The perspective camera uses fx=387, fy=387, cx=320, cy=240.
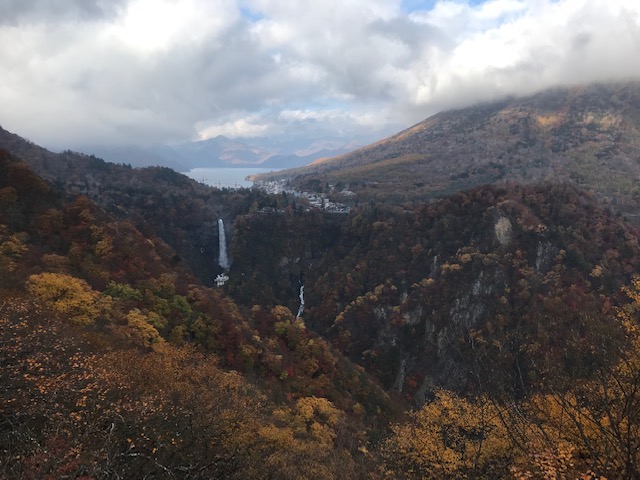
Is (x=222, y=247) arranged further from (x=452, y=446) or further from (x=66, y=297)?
(x=452, y=446)

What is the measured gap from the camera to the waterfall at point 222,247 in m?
133

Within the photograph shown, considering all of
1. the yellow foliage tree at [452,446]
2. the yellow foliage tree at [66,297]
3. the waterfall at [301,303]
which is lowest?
the waterfall at [301,303]

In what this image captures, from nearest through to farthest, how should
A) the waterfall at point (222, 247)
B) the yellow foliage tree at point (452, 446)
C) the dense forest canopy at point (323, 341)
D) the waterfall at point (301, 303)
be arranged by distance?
the dense forest canopy at point (323, 341), the yellow foliage tree at point (452, 446), the waterfall at point (301, 303), the waterfall at point (222, 247)

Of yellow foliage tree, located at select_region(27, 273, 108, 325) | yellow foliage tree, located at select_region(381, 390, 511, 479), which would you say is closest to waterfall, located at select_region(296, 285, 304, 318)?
yellow foliage tree, located at select_region(381, 390, 511, 479)

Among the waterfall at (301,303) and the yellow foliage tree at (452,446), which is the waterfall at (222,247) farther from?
the yellow foliage tree at (452,446)

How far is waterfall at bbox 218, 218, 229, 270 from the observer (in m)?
133

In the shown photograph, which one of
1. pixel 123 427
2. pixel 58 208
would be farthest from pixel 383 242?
pixel 123 427

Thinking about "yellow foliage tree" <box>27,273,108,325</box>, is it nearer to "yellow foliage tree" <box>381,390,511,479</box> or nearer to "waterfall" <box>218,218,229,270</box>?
"yellow foliage tree" <box>381,390,511,479</box>

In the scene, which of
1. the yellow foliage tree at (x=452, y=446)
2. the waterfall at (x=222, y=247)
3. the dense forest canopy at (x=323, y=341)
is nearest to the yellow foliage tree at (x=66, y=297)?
the dense forest canopy at (x=323, y=341)

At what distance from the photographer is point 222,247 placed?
13950 centimetres

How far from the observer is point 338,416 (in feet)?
123

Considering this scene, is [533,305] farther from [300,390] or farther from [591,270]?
[300,390]

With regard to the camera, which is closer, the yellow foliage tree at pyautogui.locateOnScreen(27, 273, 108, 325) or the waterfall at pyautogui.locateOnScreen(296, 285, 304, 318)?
the yellow foliage tree at pyautogui.locateOnScreen(27, 273, 108, 325)

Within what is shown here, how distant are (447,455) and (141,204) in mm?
131577
